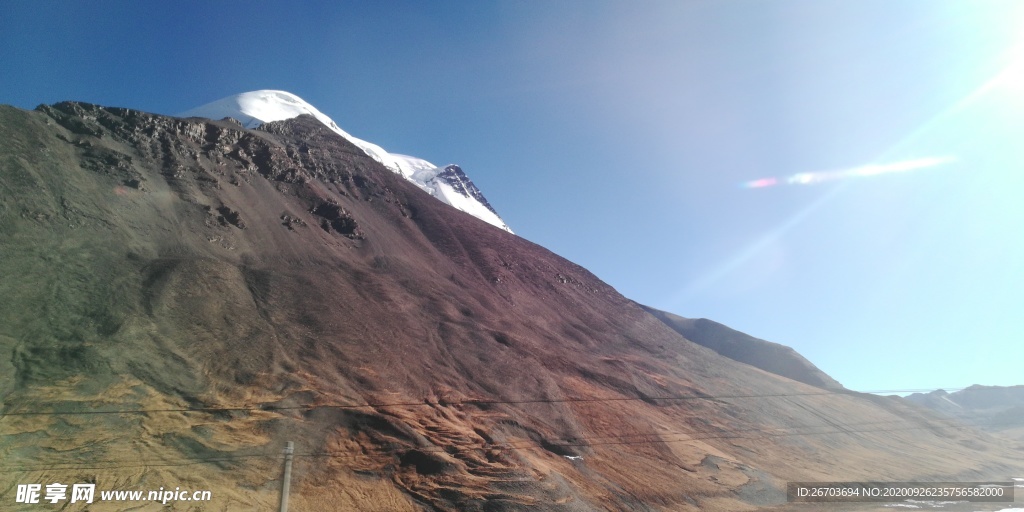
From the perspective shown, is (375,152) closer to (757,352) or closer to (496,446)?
(757,352)

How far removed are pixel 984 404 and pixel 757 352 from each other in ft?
434

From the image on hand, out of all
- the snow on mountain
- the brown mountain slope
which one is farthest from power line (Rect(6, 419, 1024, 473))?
the snow on mountain

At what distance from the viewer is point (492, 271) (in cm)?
5588

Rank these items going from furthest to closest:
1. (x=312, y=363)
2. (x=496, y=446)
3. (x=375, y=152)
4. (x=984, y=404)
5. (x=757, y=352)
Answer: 1. (x=984, y=404)
2. (x=375, y=152)
3. (x=757, y=352)
4. (x=312, y=363)
5. (x=496, y=446)

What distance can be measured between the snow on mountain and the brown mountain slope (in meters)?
64.3

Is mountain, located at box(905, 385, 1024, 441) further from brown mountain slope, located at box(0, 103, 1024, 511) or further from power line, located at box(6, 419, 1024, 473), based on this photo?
power line, located at box(6, 419, 1024, 473)

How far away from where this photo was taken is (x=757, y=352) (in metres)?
82.9

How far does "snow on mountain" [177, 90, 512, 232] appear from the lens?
371 ft

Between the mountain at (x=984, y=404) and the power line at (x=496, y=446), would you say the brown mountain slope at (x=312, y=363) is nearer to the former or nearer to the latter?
the power line at (x=496, y=446)

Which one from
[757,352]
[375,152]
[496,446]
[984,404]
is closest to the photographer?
[496,446]

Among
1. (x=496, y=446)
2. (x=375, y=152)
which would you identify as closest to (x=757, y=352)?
(x=496, y=446)

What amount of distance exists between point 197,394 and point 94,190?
1929 cm

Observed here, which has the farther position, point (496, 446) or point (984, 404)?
point (984, 404)

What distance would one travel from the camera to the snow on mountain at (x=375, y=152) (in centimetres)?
11306
